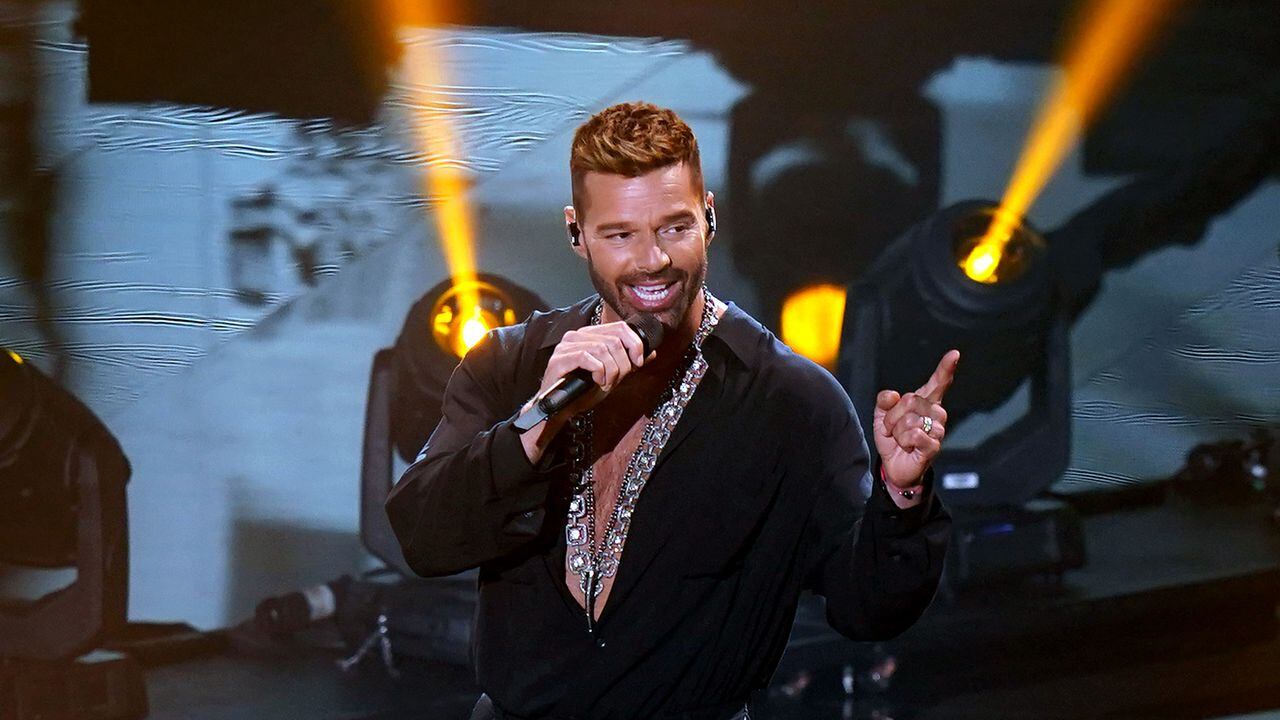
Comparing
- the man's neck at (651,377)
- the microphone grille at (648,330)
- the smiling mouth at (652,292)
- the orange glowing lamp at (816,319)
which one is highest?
the smiling mouth at (652,292)

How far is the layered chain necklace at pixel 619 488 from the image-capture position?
1.41 metres

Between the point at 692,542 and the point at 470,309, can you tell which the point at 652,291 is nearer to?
the point at 692,542

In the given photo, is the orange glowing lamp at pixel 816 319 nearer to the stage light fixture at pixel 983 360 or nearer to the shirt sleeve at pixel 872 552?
the stage light fixture at pixel 983 360

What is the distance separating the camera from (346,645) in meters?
3.09

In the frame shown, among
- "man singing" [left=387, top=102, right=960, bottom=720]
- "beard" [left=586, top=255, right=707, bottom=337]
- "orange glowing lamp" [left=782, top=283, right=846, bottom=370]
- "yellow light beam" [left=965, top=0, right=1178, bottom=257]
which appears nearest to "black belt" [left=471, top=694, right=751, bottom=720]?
"man singing" [left=387, top=102, right=960, bottom=720]

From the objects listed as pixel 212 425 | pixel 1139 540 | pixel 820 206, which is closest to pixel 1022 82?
pixel 820 206

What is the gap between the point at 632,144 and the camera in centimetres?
133

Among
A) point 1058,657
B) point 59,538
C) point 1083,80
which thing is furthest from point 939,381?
point 59,538

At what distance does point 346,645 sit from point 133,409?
32.7 inches

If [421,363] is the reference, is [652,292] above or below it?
above

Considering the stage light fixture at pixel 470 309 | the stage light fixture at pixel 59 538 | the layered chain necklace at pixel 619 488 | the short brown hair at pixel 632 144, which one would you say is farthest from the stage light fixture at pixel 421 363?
the short brown hair at pixel 632 144

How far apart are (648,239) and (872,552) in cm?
45

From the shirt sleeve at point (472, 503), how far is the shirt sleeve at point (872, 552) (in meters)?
0.38

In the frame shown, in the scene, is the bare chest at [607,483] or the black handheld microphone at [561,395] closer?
the black handheld microphone at [561,395]
